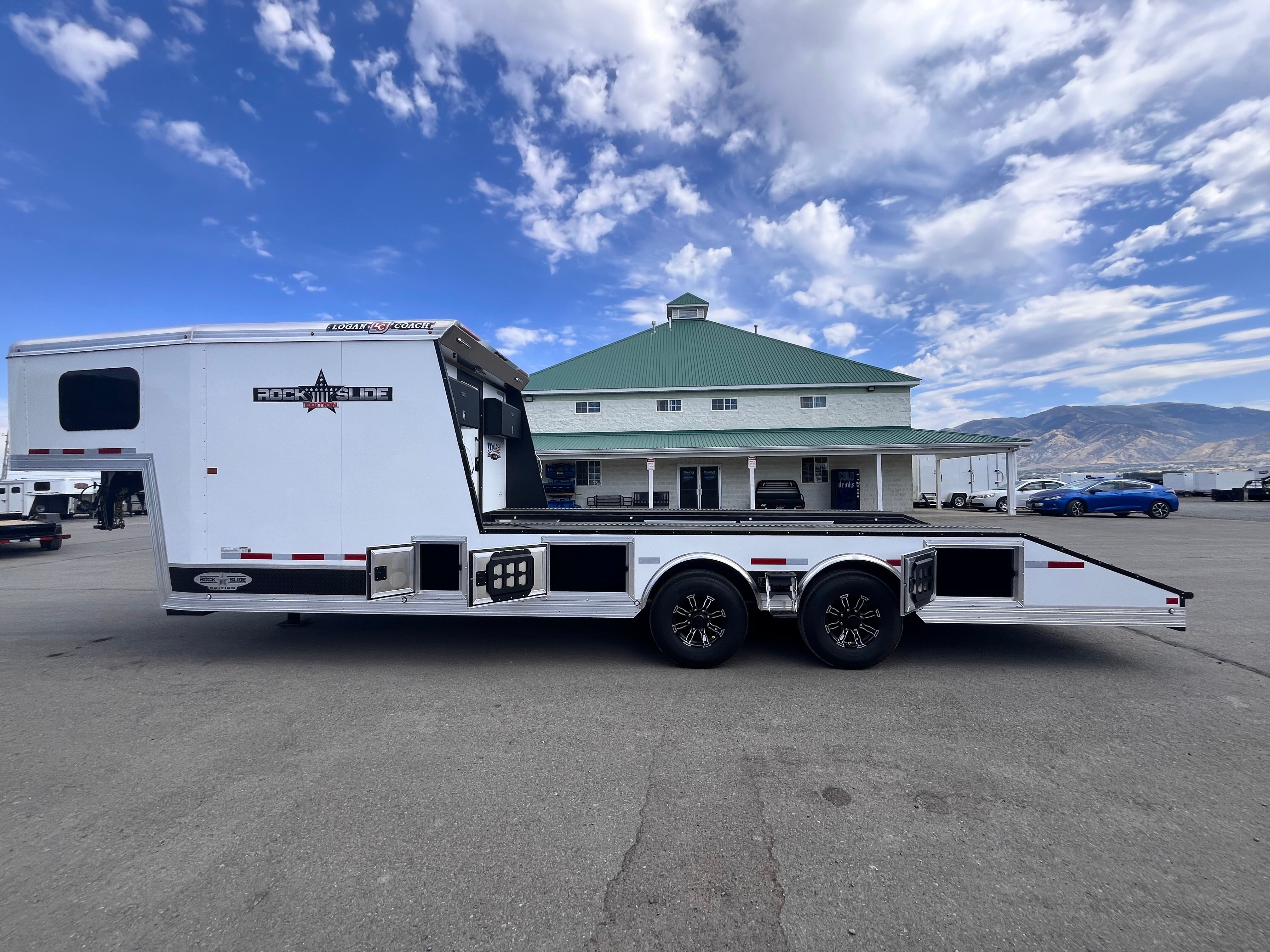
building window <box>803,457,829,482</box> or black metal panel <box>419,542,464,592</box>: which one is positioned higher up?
building window <box>803,457,829,482</box>

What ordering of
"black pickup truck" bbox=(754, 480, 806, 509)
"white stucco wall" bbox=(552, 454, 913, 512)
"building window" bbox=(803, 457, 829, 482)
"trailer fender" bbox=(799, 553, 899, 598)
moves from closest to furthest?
"trailer fender" bbox=(799, 553, 899, 598) → "black pickup truck" bbox=(754, 480, 806, 509) → "white stucco wall" bbox=(552, 454, 913, 512) → "building window" bbox=(803, 457, 829, 482)

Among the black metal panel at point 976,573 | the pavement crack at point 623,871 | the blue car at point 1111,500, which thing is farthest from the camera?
the blue car at point 1111,500

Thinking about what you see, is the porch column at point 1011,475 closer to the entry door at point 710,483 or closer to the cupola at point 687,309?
the entry door at point 710,483

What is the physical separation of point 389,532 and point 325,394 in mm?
1354

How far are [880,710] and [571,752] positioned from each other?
228 cm

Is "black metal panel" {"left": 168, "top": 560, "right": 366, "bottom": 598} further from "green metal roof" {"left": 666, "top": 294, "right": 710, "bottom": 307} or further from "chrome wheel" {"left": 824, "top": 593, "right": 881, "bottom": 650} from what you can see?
"green metal roof" {"left": 666, "top": 294, "right": 710, "bottom": 307}

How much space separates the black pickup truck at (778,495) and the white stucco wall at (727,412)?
13.7 ft

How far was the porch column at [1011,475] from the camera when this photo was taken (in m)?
20.8

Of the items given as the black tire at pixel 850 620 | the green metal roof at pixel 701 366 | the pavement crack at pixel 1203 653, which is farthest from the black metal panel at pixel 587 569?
the green metal roof at pixel 701 366

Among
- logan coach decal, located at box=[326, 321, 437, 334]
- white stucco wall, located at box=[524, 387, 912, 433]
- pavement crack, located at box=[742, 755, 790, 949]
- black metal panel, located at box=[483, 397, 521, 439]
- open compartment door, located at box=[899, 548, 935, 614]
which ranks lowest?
pavement crack, located at box=[742, 755, 790, 949]

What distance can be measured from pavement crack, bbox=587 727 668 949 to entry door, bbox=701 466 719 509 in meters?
20.4

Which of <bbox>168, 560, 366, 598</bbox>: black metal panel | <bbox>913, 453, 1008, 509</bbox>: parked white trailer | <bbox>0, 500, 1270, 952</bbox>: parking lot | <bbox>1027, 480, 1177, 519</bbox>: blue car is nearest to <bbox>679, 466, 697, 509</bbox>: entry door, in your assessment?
<bbox>913, 453, 1008, 509</bbox>: parked white trailer

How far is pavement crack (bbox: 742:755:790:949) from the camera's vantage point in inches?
84.8

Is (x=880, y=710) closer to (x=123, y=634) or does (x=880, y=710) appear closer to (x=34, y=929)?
(x=34, y=929)
